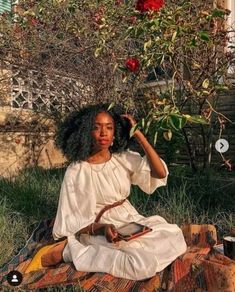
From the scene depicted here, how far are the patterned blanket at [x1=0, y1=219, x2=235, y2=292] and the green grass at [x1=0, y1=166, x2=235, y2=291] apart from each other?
1.79ft

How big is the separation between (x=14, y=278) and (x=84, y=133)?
1.11 metres

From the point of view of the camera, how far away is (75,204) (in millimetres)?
3000

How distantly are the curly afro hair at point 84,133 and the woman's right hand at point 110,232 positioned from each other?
0.59m

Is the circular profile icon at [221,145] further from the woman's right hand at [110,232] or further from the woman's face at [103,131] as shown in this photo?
the woman's right hand at [110,232]

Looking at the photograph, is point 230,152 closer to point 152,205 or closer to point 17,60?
point 152,205

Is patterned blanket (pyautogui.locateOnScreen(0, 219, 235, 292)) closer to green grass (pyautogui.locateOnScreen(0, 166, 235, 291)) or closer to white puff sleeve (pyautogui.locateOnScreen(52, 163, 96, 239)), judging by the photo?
white puff sleeve (pyautogui.locateOnScreen(52, 163, 96, 239))

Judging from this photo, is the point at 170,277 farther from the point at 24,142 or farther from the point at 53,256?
the point at 24,142

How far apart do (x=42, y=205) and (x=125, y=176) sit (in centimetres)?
175

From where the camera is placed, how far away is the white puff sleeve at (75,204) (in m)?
2.95

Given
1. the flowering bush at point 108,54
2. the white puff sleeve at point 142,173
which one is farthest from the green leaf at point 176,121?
the flowering bush at point 108,54

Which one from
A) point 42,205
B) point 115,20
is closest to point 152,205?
point 42,205

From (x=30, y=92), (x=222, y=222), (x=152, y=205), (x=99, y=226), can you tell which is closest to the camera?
(x=99, y=226)

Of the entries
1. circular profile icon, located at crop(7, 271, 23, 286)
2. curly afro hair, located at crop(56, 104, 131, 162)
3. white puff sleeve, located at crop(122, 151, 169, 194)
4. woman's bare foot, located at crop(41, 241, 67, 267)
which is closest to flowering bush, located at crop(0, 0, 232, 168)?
curly afro hair, located at crop(56, 104, 131, 162)

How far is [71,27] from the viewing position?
17.8 feet
